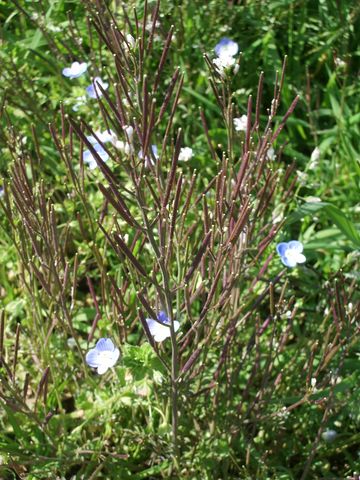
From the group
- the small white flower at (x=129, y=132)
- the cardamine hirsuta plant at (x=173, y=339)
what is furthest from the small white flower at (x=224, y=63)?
the small white flower at (x=129, y=132)

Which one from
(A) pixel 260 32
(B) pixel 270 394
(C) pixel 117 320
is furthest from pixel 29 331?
(A) pixel 260 32

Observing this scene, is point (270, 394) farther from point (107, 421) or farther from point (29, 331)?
point (29, 331)

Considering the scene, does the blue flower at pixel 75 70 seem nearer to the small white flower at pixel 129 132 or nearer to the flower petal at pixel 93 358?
the flower petal at pixel 93 358

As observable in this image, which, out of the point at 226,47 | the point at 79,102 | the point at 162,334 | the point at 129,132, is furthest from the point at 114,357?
the point at 226,47

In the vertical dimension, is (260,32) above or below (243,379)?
above

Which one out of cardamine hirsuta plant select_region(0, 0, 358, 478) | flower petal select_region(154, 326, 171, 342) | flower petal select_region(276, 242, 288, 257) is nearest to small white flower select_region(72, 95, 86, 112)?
cardamine hirsuta plant select_region(0, 0, 358, 478)
